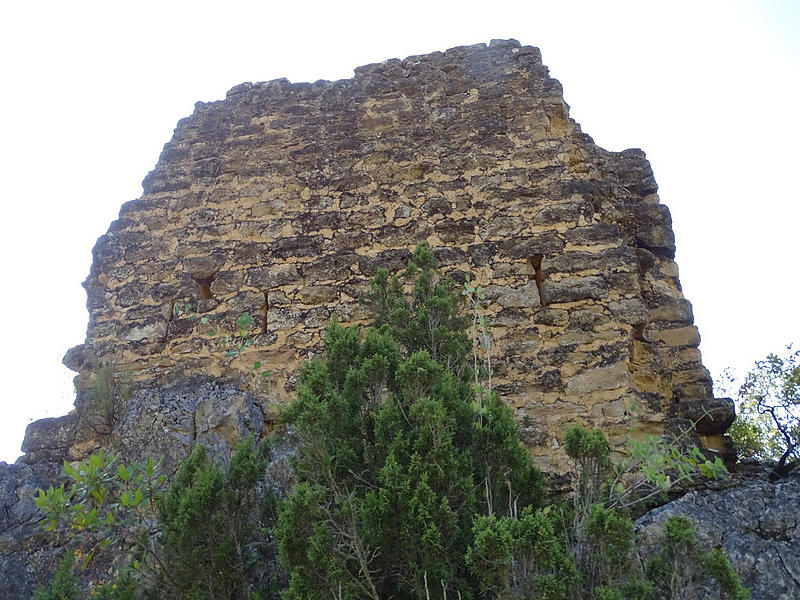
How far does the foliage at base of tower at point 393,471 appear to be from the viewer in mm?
2562

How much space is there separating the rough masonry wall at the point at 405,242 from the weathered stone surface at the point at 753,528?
654 millimetres

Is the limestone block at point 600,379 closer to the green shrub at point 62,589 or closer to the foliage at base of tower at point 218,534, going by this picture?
the foliage at base of tower at point 218,534

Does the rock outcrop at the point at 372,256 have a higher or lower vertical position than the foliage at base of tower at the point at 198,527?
higher

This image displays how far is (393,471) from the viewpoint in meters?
2.64

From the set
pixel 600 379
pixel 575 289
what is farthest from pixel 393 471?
pixel 575 289

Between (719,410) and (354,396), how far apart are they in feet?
7.11

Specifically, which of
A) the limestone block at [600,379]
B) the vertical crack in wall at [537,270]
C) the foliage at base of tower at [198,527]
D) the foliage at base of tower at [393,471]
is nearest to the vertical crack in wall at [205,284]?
the foliage at base of tower at [198,527]

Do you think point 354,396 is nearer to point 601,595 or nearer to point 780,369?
A: point 601,595

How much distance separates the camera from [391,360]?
3182 mm

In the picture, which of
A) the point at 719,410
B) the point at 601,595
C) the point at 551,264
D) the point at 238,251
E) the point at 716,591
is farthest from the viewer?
the point at 238,251

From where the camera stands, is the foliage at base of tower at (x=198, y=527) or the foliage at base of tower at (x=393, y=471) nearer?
the foliage at base of tower at (x=393, y=471)

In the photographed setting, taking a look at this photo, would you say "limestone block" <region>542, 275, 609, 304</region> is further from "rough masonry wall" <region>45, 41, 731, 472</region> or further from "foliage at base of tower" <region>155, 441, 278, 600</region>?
"foliage at base of tower" <region>155, 441, 278, 600</region>

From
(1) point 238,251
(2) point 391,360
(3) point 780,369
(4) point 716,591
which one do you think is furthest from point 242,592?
(3) point 780,369

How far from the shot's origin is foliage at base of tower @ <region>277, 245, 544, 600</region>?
256 centimetres
